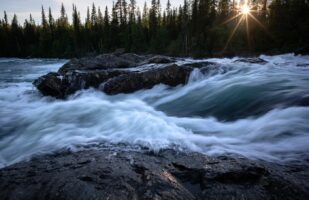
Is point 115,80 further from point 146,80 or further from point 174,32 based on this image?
point 174,32

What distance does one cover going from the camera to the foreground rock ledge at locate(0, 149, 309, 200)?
2930 millimetres

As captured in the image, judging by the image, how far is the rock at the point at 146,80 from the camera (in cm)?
1058

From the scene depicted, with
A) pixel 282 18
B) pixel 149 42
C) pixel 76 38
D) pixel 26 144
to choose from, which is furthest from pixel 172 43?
pixel 26 144

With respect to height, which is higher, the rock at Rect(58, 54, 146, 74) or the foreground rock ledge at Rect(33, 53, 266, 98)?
the rock at Rect(58, 54, 146, 74)

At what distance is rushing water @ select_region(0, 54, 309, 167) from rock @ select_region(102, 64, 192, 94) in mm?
331

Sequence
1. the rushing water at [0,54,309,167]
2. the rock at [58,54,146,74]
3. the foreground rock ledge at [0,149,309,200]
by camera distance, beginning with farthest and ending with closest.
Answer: the rock at [58,54,146,74], the rushing water at [0,54,309,167], the foreground rock ledge at [0,149,309,200]

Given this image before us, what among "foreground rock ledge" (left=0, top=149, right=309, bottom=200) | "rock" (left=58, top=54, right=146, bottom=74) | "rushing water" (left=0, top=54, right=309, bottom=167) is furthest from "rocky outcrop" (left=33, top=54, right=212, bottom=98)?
"foreground rock ledge" (left=0, top=149, right=309, bottom=200)

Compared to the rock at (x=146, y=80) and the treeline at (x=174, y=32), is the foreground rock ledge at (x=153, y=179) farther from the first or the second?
the treeline at (x=174, y=32)

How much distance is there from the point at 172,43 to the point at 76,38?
28.7m

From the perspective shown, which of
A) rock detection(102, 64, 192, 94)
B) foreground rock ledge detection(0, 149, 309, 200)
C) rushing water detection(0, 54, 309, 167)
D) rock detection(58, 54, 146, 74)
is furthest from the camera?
rock detection(58, 54, 146, 74)

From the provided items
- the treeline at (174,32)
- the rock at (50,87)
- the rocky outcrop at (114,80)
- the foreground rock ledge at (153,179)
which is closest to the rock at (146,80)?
the rocky outcrop at (114,80)

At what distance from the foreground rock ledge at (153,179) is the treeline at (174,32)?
960 inches

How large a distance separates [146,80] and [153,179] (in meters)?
7.74

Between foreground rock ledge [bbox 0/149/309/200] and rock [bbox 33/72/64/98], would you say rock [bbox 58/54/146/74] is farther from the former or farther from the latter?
foreground rock ledge [bbox 0/149/309/200]
